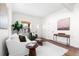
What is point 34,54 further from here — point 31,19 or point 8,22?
point 8,22

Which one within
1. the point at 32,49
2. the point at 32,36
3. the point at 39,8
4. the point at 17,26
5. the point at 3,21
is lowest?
the point at 32,49

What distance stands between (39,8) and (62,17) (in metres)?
0.51

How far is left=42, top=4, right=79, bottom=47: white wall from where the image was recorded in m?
1.91

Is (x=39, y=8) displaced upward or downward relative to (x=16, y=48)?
upward

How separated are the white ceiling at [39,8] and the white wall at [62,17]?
87 mm

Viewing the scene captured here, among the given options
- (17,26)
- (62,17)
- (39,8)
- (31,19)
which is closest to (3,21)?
(17,26)

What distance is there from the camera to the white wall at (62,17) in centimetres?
191

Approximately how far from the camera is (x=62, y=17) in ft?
6.55

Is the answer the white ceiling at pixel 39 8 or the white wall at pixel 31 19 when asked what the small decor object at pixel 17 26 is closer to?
the white wall at pixel 31 19

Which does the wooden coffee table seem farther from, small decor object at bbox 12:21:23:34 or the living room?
small decor object at bbox 12:21:23:34

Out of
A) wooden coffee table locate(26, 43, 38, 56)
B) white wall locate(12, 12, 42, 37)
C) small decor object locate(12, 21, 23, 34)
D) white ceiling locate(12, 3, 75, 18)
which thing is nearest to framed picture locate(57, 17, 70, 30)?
white ceiling locate(12, 3, 75, 18)

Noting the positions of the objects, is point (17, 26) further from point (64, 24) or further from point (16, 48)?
point (64, 24)

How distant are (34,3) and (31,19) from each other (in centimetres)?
Answer: 33

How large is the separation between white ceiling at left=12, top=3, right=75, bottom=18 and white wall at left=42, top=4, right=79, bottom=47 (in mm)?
87
